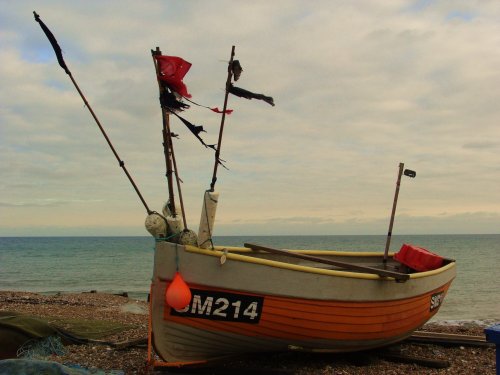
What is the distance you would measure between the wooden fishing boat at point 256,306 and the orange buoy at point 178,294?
18 centimetres

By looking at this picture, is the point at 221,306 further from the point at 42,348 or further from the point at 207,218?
the point at 42,348

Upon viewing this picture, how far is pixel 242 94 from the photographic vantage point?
6113 mm

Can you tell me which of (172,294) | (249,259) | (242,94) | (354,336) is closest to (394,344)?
(354,336)

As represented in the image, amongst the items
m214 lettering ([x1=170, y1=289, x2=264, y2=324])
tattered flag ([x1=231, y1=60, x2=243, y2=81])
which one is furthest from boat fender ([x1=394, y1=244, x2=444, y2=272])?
tattered flag ([x1=231, y1=60, x2=243, y2=81])

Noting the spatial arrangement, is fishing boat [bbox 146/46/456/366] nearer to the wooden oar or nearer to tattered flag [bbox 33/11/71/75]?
the wooden oar

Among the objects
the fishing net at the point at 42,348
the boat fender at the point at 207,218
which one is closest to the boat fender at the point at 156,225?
the boat fender at the point at 207,218

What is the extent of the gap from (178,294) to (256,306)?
1.07m

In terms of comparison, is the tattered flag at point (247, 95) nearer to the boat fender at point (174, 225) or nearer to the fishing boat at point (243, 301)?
the fishing boat at point (243, 301)

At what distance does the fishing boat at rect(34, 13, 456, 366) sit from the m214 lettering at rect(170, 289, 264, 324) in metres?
0.01

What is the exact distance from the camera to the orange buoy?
5570mm

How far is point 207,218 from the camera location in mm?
5891

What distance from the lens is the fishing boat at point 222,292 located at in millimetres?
5848

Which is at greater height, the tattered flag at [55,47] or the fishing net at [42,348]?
the tattered flag at [55,47]

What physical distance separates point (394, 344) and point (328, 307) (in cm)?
269
